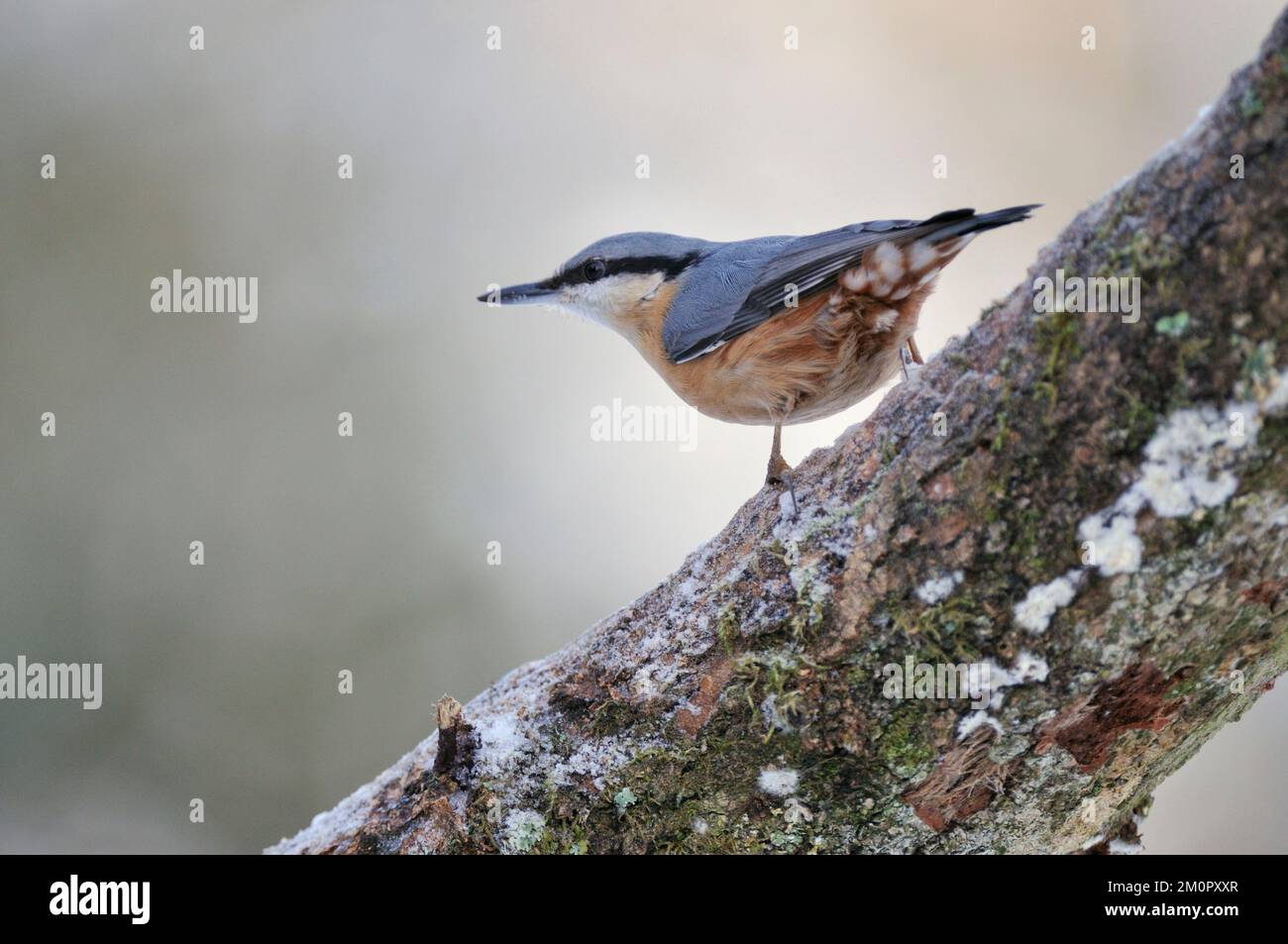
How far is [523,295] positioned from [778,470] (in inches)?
67.3

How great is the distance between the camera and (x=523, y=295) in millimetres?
4172

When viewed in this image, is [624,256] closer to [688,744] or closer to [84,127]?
[688,744]

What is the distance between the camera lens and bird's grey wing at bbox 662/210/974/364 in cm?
310

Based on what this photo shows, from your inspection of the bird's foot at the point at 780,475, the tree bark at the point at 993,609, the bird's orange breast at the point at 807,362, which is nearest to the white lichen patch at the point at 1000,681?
the tree bark at the point at 993,609

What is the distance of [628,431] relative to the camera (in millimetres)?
6535

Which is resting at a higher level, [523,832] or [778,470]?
[778,470]

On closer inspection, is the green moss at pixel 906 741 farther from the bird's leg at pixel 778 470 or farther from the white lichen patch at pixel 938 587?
the bird's leg at pixel 778 470

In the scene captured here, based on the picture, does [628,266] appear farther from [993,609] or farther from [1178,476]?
[1178,476]

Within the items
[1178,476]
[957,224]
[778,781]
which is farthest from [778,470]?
[1178,476]

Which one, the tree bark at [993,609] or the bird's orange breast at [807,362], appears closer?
the tree bark at [993,609]

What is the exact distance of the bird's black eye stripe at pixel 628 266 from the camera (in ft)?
13.2

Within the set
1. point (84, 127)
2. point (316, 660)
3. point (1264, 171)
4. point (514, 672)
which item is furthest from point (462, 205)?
point (1264, 171)

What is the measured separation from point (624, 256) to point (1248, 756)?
474 centimetres

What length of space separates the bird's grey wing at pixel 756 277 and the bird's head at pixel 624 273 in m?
0.16
